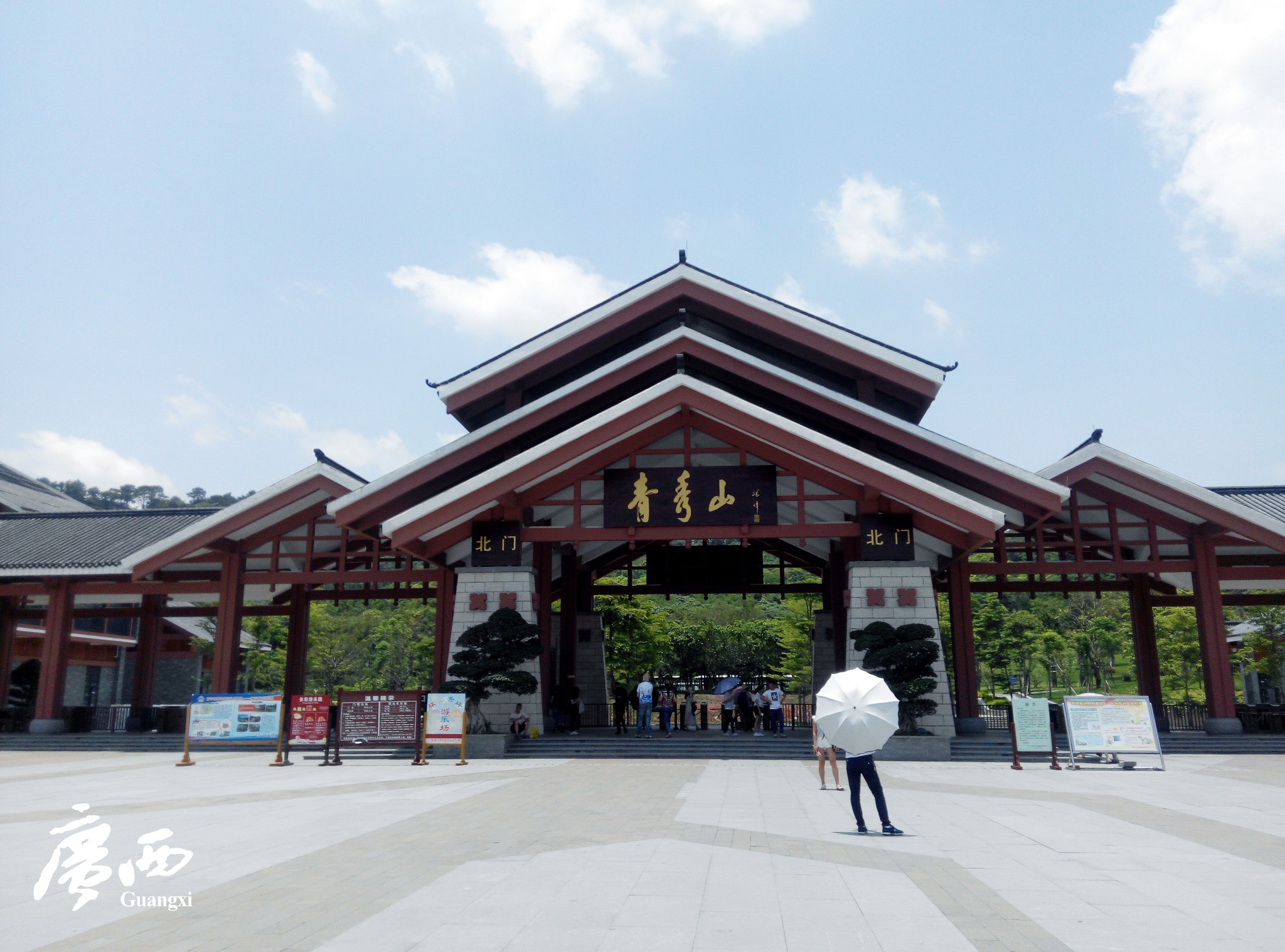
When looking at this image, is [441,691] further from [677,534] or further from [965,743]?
[965,743]

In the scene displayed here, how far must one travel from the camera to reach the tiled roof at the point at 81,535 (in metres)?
25.3

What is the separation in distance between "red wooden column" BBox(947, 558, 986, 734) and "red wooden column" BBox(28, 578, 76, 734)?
24948mm

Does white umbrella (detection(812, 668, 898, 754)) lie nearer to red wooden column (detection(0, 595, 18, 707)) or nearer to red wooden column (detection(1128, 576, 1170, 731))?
red wooden column (detection(1128, 576, 1170, 731))

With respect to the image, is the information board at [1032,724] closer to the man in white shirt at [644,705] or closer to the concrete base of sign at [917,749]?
the concrete base of sign at [917,749]

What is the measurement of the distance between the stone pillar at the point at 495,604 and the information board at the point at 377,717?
2.10m

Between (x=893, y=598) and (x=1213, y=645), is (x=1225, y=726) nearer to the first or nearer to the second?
(x=1213, y=645)

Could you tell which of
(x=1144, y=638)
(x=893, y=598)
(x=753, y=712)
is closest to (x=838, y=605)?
(x=753, y=712)

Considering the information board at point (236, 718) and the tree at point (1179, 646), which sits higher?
the tree at point (1179, 646)

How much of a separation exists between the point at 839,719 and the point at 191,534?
19867 mm

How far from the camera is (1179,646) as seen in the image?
41.8 metres

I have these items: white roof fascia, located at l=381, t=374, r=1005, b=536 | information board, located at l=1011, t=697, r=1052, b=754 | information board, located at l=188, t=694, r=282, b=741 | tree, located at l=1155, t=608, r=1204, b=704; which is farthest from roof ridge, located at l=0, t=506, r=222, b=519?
tree, located at l=1155, t=608, r=1204, b=704

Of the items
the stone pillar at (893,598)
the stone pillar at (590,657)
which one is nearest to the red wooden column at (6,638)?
the stone pillar at (590,657)

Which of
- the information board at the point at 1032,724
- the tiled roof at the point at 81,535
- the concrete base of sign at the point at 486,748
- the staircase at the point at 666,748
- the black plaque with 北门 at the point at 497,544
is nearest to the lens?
the information board at the point at 1032,724

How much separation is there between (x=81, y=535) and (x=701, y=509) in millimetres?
20667
